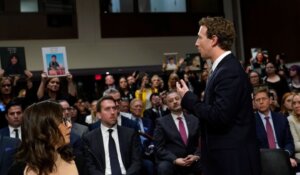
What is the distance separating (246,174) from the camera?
2293 millimetres

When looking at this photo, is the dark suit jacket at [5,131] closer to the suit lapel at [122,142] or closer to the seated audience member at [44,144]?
the suit lapel at [122,142]

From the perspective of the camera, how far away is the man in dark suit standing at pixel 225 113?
224 cm

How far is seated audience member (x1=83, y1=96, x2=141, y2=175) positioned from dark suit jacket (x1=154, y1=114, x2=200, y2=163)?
406 millimetres

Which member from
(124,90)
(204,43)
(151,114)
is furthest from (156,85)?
(204,43)

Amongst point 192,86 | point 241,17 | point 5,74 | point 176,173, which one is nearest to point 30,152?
point 176,173

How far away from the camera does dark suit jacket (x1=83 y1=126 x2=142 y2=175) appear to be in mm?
4367

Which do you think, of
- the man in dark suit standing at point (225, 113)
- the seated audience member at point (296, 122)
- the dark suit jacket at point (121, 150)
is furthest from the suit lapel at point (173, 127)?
the man in dark suit standing at point (225, 113)

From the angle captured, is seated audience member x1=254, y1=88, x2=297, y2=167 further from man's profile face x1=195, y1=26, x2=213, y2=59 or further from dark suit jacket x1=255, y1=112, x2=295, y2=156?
man's profile face x1=195, y1=26, x2=213, y2=59

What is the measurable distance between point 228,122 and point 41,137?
900 mm

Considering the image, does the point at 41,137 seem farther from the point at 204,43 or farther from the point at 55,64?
the point at 55,64

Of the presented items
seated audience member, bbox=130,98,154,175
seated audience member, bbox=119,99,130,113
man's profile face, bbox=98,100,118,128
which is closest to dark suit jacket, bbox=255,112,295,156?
seated audience member, bbox=130,98,154,175

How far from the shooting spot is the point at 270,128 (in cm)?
459

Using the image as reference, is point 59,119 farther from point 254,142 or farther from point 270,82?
point 270,82

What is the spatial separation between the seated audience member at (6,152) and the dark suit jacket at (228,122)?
153cm
